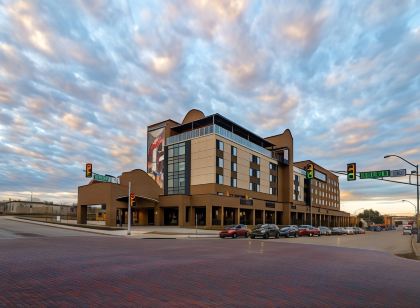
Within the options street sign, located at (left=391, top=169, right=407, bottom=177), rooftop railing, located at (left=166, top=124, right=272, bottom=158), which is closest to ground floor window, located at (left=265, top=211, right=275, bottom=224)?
rooftop railing, located at (left=166, top=124, right=272, bottom=158)

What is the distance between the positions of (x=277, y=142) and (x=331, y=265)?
80.3 meters

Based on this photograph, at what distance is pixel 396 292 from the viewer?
34.7ft

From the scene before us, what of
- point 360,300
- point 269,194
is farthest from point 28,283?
point 269,194

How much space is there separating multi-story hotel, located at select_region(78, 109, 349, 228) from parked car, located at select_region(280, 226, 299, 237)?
18.2 m

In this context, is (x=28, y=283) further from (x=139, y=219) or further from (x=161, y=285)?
(x=139, y=219)

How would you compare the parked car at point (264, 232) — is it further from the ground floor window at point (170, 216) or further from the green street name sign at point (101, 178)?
the ground floor window at point (170, 216)

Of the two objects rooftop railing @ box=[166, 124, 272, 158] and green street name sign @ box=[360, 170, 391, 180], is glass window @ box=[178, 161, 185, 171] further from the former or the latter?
green street name sign @ box=[360, 170, 391, 180]

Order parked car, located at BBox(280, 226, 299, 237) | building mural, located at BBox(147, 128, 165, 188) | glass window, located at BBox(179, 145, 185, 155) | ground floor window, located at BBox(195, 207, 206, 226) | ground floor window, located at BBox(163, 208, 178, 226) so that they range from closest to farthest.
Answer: parked car, located at BBox(280, 226, 299, 237), ground floor window, located at BBox(195, 207, 206, 226), ground floor window, located at BBox(163, 208, 178, 226), glass window, located at BBox(179, 145, 185, 155), building mural, located at BBox(147, 128, 165, 188)

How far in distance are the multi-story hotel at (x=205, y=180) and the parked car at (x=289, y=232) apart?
1822cm

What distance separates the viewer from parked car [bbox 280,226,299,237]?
44844 millimetres

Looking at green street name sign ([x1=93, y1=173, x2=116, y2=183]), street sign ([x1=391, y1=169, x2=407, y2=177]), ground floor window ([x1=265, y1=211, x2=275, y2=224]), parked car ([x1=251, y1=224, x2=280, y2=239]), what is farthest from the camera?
ground floor window ([x1=265, y1=211, x2=275, y2=224])

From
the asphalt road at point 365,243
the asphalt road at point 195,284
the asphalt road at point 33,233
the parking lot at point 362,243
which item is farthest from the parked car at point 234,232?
the asphalt road at point 195,284

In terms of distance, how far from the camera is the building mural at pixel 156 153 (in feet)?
258

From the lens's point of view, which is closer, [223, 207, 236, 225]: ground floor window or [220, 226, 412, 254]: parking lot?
[220, 226, 412, 254]: parking lot
